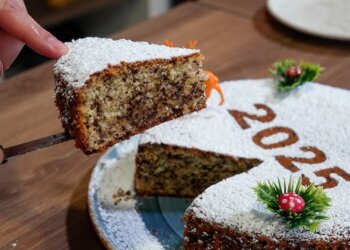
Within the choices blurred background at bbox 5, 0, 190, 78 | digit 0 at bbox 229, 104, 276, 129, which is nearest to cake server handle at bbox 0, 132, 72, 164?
digit 0 at bbox 229, 104, 276, 129

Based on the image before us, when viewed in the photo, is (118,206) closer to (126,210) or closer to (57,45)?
(126,210)

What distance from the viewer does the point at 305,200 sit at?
4.49 feet

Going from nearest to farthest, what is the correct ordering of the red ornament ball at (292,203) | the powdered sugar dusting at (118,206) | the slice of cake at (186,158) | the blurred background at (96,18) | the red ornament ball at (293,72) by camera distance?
1. the red ornament ball at (292,203)
2. the powdered sugar dusting at (118,206)
3. the slice of cake at (186,158)
4. the red ornament ball at (293,72)
5. the blurred background at (96,18)

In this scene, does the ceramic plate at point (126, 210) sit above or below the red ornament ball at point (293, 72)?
below

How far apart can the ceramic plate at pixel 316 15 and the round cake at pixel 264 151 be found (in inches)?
23.1

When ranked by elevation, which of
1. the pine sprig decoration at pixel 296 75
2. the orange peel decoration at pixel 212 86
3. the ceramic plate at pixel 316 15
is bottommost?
the ceramic plate at pixel 316 15

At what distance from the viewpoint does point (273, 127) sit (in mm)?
1782

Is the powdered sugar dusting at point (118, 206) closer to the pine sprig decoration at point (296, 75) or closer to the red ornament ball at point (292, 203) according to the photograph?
the red ornament ball at point (292, 203)

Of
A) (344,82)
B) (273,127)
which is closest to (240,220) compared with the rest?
(273,127)

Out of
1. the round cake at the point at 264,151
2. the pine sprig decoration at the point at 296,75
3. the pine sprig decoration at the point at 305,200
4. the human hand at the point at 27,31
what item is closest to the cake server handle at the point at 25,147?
the human hand at the point at 27,31

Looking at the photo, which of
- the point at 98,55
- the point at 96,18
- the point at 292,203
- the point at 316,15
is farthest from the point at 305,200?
the point at 96,18

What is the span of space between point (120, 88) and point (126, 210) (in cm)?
41

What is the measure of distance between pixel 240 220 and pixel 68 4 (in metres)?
2.68

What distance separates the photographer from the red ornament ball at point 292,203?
1332 mm
